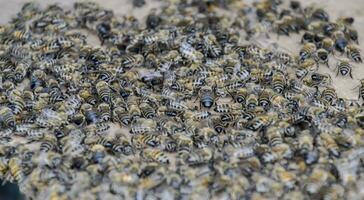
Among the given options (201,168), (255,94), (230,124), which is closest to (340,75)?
(255,94)

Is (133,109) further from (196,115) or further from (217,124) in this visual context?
(217,124)

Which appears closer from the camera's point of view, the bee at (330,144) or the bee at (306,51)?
the bee at (330,144)

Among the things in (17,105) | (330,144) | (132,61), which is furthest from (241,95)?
(17,105)

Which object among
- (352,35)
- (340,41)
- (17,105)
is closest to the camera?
(17,105)

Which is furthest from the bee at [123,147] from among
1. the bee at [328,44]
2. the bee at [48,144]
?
the bee at [328,44]

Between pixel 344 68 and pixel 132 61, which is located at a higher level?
pixel 132 61

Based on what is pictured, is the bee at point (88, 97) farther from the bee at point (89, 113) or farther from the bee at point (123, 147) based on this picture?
the bee at point (123, 147)

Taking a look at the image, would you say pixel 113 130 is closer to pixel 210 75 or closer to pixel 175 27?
pixel 210 75
